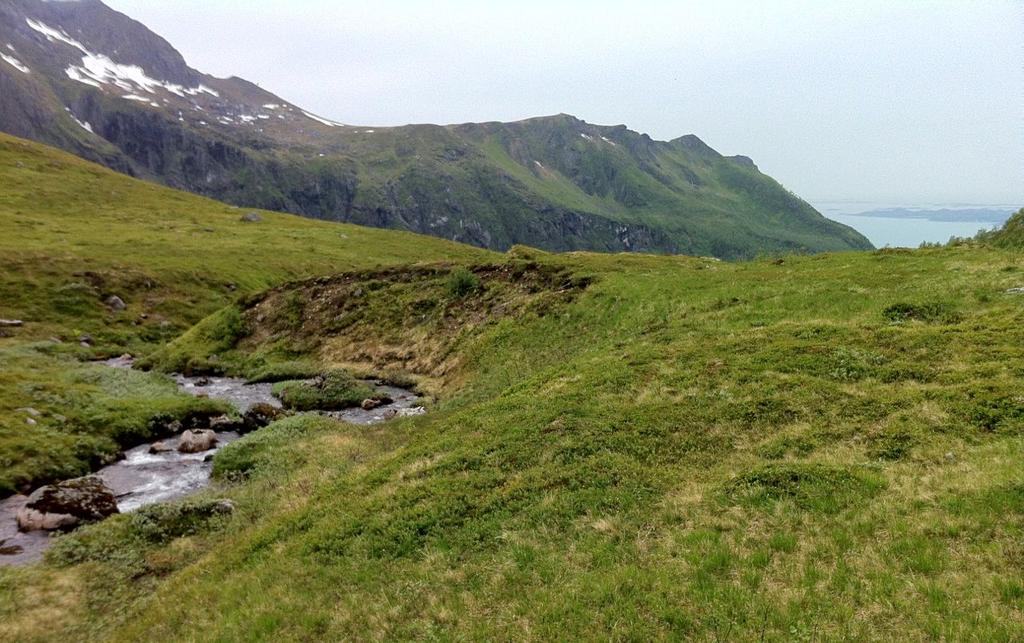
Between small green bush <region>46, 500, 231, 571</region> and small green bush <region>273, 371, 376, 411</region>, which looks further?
small green bush <region>273, 371, 376, 411</region>

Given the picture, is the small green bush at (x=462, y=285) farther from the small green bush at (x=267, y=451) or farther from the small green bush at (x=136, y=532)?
the small green bush at (x=136, y=532)

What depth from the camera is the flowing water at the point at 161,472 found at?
22203 mm

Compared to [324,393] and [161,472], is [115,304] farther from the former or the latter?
[161,472]

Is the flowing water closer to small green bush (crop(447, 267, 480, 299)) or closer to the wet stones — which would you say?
the wet stones

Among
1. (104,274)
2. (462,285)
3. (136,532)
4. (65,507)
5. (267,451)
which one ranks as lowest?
(267,451)

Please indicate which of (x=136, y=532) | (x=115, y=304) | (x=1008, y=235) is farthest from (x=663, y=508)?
(x=115, y=304)

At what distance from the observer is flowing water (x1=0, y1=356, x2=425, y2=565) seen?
72.8 feet

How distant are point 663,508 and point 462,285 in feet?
142

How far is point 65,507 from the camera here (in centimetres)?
2388

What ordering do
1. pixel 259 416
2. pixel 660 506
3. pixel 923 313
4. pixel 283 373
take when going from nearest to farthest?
1. pixel 660 506
2. pixel 923 313
3. pixel 259 416
4. pixel 283 373

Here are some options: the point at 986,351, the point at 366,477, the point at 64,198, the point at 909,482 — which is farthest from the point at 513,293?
the point at 64,198

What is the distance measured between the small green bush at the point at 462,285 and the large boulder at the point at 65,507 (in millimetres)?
34598

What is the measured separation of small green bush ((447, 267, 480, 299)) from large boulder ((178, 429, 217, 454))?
27.0 meters

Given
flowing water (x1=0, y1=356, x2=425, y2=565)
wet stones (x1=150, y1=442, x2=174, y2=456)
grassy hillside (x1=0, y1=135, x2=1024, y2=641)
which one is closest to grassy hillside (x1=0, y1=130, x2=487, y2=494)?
flowing water (x1=0, y1=356, x2=425, y2=565)
